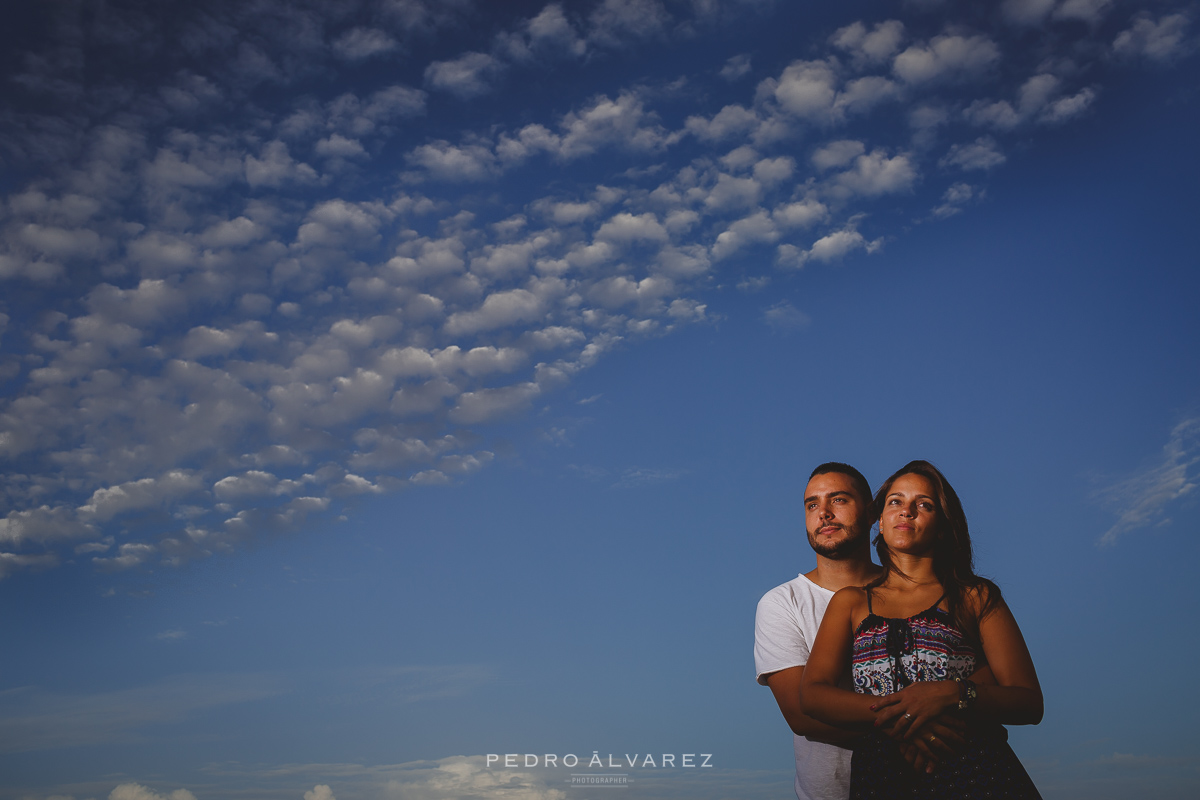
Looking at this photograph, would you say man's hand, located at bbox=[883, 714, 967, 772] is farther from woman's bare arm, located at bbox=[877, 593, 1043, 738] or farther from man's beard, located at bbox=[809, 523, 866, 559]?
man's beard, located at bbox=[809, 523, 866, 559]

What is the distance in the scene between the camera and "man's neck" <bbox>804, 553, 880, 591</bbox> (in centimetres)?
565

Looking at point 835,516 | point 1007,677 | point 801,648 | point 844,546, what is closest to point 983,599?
point 1007,677

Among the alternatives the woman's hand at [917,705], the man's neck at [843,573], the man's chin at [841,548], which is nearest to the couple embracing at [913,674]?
the woman's hand at [917,705]

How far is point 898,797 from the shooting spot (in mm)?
3936

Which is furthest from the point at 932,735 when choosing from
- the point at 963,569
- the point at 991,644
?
the point at 963,569

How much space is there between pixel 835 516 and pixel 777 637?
1037 mm

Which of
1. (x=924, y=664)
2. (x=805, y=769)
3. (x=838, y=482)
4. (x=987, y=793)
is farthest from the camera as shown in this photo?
(x=838, y=482)

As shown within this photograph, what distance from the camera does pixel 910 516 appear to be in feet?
14.9

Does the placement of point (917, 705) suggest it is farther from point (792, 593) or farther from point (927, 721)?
point (792, 593)

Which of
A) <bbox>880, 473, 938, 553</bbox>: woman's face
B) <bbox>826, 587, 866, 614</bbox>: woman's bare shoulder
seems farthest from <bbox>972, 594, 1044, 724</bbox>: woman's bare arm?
<bbox>826, 587, 866, 614</bbox>: woman's bare shoulder

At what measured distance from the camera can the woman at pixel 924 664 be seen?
3850mm

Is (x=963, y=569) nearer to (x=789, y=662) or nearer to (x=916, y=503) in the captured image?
(x=916, y=503)

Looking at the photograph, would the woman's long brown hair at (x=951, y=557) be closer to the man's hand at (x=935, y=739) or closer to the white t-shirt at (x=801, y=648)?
the man's hand at (x=935, y=739)

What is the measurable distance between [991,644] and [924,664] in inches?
15.1
